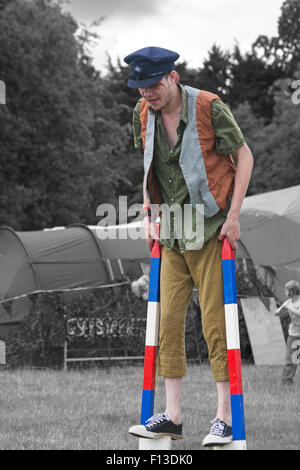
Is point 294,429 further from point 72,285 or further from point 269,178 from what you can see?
point 269,178

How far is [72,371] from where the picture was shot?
9406 mm

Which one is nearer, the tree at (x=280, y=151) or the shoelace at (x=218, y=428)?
the shoelace at (x=218, y=428)

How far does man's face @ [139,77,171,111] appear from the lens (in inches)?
144

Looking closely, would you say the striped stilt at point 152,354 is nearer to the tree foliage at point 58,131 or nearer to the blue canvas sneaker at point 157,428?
the blue canvas sneaker at point 157,428

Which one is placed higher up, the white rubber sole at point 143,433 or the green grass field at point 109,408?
the green grass field at point 109,408

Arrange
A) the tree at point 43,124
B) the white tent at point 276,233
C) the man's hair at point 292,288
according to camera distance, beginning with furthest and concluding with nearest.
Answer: the tree at point 43,124, the white tent at point 276,233, the man's hair at point 292,288

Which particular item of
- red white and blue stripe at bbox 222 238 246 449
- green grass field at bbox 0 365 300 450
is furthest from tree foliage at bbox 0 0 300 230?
red white and blue stripe at bbox 222 238 246 449

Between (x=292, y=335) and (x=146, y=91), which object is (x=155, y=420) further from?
(x=292, y=335)

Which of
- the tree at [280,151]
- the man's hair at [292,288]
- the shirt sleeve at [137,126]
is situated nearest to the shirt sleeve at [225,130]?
the shirt sleeve at [137,126]

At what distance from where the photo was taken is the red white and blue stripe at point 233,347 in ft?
11.4

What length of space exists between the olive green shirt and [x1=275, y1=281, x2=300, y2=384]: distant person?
4.50m

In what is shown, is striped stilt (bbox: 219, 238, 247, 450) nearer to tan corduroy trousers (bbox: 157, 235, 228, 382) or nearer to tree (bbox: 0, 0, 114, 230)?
tan corduroy trousers (bbox: 157, 235, 228, 382)

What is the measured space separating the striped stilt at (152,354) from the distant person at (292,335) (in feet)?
14.5
